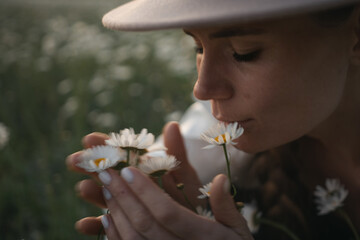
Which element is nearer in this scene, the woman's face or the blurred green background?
the woman's face

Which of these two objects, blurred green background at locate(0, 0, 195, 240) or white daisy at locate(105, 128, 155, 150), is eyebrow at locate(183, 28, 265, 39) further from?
Result: blurred green background at locate(0, 0, 195, 240)

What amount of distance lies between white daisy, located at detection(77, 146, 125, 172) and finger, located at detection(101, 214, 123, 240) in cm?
9

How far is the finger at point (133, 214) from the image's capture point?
0.69m

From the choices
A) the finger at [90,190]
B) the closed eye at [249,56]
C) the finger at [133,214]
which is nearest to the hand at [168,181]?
the finger at [90,190]

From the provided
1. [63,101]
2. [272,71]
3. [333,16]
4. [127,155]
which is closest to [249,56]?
[272,71]

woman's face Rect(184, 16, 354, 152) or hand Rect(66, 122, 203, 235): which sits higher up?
woman's face Rect(184, 16, 354, 152)

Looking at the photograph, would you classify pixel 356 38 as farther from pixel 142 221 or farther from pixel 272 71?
pixel 142 221

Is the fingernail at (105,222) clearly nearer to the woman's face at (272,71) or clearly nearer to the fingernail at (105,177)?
the fingernail at (105,177)

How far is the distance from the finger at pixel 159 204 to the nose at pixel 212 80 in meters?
0.18

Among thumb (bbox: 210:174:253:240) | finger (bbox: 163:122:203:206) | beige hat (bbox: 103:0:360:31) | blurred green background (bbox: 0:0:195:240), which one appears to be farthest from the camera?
blurred green background (bbox: 0:0:195:240)

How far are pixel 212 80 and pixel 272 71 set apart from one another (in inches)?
3.8

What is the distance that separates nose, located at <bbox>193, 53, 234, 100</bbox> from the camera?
2.50 ft

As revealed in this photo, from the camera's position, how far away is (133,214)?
693 millimetres

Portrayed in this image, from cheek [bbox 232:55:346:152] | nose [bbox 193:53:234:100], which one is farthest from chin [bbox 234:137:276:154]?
nose [bbox 193:53:234:100]
